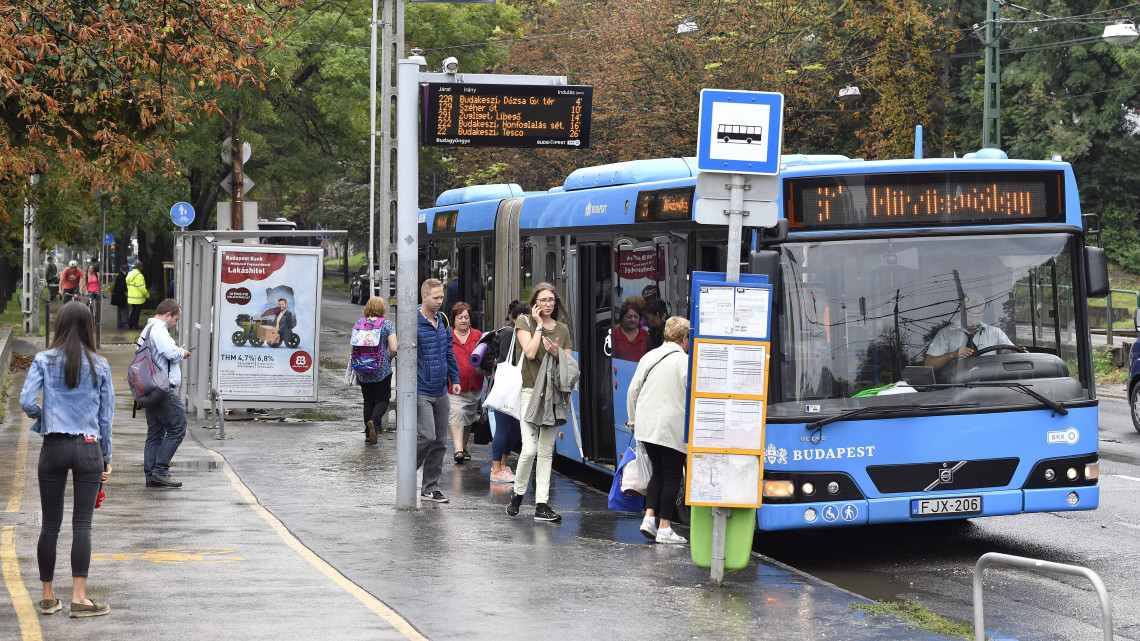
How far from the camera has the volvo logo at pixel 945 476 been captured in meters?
9.55

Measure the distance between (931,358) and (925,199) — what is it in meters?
1.09

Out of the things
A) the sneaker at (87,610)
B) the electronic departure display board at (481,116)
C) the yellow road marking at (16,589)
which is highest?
the electronic departure display board at (481,116)

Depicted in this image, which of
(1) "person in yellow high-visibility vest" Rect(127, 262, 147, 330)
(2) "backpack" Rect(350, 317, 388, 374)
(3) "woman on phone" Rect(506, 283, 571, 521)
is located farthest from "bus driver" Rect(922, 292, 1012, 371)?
(1) "person in yellow high-visibility vest" Rect(127, 262, 147, 330)

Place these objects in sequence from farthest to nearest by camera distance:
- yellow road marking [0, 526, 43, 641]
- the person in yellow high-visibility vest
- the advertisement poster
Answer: the person in yellow high-visibility vest < the advertisement poster < yellow road marking [0, 526, 43, 641]

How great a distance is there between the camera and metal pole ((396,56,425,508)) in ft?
36.2

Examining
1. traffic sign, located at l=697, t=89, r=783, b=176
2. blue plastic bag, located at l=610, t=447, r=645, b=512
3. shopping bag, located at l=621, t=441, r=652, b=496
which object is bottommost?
blue plastic bag, located at l=610, t=447, r=645, b=512

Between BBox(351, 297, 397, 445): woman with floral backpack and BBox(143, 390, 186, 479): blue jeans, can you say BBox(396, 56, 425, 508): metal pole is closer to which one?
BBox(143, 390, 186, 479): blue jeans

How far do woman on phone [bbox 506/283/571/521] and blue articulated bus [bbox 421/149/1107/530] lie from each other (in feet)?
6.95

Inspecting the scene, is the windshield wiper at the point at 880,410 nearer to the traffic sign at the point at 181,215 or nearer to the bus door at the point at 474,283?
the bus door at the point at 474,283

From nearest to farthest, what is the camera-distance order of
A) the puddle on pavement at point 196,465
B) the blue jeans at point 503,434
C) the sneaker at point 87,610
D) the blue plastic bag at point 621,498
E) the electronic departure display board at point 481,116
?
1. the sneaker at point 87,610
2. the blue plastic bag at point 621,498
3. the electronic departure display board at point 481,116
4. the blue jeans at point 503,434
5. the puddle on pavement at point 196,465

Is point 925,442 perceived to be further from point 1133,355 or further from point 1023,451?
point 1133,355

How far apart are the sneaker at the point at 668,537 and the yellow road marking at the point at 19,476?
5.05 m

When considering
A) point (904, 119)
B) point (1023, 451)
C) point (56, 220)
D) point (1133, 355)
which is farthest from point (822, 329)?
point (904, 119)

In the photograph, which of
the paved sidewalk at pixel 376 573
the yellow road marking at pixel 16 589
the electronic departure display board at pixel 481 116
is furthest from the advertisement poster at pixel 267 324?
the yellow road marking at pixel 16 589
